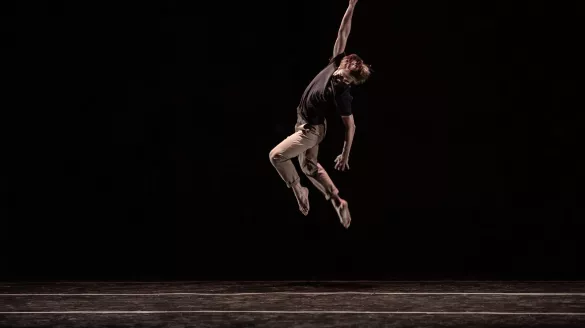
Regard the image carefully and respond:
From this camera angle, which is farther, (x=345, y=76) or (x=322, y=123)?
(x=322, y=123)

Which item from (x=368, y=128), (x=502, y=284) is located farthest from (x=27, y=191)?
(x=502, y=284)

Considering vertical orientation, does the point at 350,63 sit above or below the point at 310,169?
above

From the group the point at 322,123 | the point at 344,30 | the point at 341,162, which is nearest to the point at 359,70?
the point at 344,30

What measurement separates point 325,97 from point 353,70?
300mm

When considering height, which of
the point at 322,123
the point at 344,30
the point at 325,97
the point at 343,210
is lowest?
the point at 343,210

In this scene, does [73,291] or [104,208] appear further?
[104,208]

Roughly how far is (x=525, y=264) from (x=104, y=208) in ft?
11.5

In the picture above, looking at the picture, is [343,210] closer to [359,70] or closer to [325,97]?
[325,97]

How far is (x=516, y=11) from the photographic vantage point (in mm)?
6148

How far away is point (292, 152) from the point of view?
17.9 ft

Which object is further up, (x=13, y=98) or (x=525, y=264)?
(x=13, y=98)

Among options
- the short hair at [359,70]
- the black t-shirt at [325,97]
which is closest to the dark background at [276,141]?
the black t-shirt at [325,97]

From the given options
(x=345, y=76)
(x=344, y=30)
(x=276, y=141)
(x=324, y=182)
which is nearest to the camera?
(x=344, y=30)

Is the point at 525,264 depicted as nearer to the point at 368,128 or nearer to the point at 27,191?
the point at 368,128
